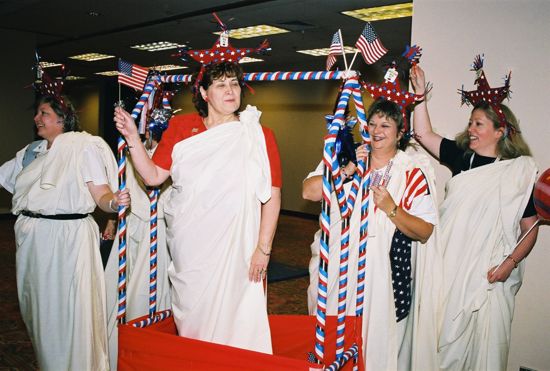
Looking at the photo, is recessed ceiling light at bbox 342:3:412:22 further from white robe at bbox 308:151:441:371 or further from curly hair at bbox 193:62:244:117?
curly hair at bbox 193:62:244:117

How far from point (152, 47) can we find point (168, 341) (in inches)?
290

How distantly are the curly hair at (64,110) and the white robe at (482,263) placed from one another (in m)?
2.07

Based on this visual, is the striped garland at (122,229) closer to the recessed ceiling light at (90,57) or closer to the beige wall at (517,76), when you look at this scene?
the beige wall at (517,76)

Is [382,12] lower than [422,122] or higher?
higher

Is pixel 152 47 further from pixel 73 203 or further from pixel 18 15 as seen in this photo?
pixel 73 203

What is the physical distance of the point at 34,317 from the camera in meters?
2.61

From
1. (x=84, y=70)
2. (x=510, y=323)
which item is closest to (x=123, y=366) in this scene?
(x=510, y=323)

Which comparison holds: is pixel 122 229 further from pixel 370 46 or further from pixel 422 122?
pixel 422 122

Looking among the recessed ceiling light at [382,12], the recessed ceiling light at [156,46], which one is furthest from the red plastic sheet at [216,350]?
the recessed ceiling light at [156,46]

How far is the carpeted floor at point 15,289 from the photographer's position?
10.1 feet

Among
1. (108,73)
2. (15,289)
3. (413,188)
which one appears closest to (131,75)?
(413,188)

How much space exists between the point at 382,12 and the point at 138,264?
13.4ft

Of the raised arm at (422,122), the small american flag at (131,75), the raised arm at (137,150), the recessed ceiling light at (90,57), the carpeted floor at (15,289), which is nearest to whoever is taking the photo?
the raised arm at (137,150)

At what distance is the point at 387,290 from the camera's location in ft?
7.44
